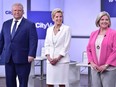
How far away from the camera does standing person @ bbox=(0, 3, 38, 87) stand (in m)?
4.50

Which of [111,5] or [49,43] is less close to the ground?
[111,5]

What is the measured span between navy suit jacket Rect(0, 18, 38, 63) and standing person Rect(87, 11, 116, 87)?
96cm

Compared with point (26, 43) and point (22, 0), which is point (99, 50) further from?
point (22, 0)

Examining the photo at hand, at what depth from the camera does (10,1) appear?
8.02m

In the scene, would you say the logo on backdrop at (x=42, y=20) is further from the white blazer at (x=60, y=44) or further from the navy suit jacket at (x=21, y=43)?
the navy suit jacket at (x=21, y=43)

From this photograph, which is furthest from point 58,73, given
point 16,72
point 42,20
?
point 42,20

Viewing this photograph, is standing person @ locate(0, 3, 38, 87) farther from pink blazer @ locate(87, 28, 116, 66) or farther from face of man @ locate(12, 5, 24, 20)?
pink blazer @ locate(87, 28, 116, 66)

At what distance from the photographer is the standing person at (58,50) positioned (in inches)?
190

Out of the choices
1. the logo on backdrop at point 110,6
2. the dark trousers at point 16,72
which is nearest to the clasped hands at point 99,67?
the dark trousers at point 16,72

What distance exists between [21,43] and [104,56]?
49.9 inches

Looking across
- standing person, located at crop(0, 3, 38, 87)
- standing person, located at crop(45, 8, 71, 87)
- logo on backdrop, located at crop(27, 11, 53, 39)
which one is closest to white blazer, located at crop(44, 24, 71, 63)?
standing person, located at crop(45, 8, 71, 87)

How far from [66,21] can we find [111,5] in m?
1.22

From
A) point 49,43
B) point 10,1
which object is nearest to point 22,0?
point 10,1

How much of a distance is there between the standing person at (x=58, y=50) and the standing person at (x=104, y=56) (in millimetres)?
891
